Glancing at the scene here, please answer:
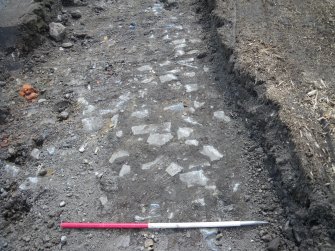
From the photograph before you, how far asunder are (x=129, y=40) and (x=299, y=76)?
2.04m

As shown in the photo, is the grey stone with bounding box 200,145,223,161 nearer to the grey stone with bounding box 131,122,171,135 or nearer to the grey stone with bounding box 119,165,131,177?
the grey stone with bounding box 131,122,171,135

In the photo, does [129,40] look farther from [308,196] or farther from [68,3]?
[308,196]

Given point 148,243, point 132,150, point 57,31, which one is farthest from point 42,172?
point 57,31

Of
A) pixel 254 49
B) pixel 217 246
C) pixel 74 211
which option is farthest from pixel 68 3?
pixel 217 246

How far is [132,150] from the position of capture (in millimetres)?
2947

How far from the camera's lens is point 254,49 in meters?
3.31

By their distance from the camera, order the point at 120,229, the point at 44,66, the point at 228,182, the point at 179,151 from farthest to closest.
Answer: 1. the point at 44,66
2. the point at 179,151
3. the point at 228,182
4. the point at 120,229

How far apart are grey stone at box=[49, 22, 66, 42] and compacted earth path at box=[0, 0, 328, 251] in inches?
3.3

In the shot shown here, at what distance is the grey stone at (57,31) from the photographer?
167 inches

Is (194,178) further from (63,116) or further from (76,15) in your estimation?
(76,15)

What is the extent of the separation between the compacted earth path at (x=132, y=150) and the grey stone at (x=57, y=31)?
84mm

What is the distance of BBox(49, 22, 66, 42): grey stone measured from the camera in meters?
4.24

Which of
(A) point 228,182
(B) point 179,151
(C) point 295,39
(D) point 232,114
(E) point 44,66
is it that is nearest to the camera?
(A) point 228,182

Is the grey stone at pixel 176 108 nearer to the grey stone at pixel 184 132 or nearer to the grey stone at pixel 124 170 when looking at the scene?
the grey stone at pixel 184 132
